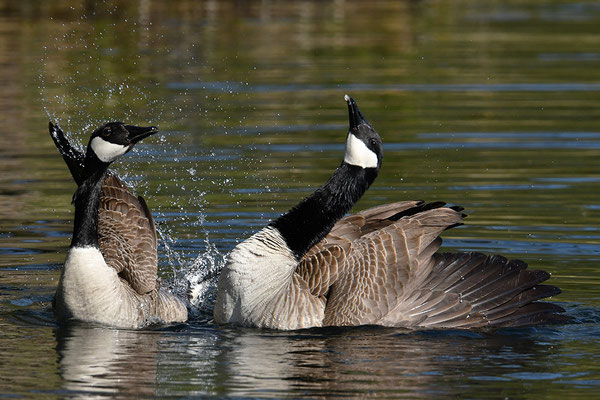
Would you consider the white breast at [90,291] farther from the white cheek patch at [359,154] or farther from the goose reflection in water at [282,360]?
the white cheek patch at [359,154]

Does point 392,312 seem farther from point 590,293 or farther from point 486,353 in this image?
point 590,293

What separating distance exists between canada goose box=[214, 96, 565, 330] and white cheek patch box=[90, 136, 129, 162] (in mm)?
1536

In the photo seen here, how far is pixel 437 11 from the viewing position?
134 feet

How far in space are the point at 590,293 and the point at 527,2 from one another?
3498 centimetres

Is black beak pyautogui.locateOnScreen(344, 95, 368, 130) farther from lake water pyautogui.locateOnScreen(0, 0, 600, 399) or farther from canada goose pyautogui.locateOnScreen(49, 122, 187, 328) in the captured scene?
lake water pyautogui.locateOnScreen(0, 0, 600, 399)

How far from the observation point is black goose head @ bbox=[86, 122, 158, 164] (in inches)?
424

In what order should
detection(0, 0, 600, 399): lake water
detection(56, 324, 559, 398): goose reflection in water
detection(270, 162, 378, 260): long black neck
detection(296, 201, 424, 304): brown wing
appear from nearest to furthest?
detection(56, 324, 559, 398): goose reflection in water < detection(0, 0, 600, 399): lake water < detection(296, 201, 424, 304): brown wing < detection(270, 162, 378, 260): long black neck

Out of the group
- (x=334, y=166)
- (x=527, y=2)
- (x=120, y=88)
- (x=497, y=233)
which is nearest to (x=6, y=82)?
(x=120, y=88)

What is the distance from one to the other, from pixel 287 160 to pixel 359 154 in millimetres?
7407

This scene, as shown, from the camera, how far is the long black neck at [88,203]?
10844mm

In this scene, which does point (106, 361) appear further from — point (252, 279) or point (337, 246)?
point (337, 246)

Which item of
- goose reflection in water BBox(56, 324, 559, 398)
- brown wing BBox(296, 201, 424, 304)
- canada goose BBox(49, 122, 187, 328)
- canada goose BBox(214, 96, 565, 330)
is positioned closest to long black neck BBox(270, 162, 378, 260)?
canada goose BBox(214, 96, 565, 330)

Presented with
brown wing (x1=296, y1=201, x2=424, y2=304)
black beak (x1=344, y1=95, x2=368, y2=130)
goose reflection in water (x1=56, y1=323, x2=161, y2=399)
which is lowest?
goose reflection in water (x1=56, y1=323, x2=161, y2=399)

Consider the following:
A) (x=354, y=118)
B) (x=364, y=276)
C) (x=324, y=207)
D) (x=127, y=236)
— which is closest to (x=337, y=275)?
(x=364, y=276)
